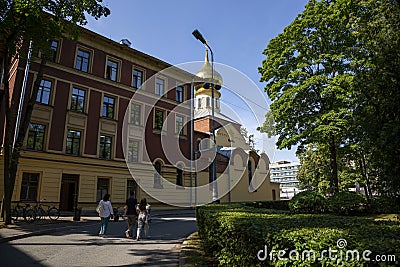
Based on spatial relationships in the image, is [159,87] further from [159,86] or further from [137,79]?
[137,79]

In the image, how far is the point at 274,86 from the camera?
21016 millimetres

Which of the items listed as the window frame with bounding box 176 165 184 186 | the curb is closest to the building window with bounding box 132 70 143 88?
the window frame with bounding box 176 165 184 186

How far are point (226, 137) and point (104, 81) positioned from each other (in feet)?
76.2

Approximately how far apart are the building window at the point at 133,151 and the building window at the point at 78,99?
5622mm

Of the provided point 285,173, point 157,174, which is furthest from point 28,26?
point 285,173

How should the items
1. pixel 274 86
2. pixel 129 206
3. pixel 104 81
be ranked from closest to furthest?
pixel 129 206, pixel 274 86, pixel 104 81

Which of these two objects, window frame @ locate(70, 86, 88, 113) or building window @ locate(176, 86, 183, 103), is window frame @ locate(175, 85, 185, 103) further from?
window frame @ locate(70, 86, 88, 113)

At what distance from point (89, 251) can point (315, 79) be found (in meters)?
17.0

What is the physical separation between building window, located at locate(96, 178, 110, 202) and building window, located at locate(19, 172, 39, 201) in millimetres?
4867

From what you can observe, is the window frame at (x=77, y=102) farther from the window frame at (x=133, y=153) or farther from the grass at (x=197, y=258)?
the grass at (x=197, y=258)

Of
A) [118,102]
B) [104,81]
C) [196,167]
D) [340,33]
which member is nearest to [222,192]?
[196,167]

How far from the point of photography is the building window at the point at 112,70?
26.2 meters

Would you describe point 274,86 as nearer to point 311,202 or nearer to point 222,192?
point 311,202

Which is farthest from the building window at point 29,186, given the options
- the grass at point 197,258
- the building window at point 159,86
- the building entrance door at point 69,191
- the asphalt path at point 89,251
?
the grass at point 197,258
